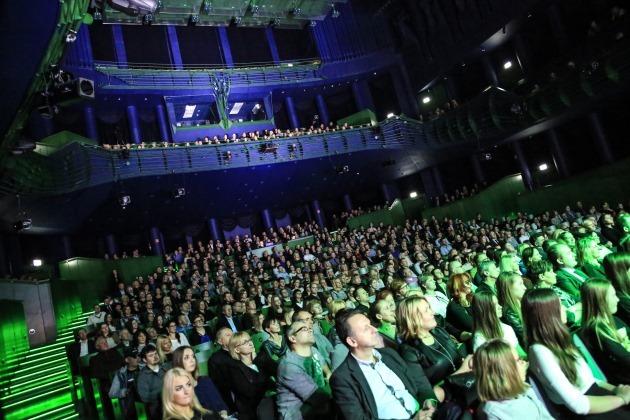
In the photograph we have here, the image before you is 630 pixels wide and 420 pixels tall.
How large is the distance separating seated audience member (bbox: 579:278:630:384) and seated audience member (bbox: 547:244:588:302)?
1281 mm

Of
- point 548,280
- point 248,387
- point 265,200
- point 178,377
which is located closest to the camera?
point 178,377

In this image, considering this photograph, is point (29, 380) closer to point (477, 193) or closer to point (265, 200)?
Answer: point (265, 200)

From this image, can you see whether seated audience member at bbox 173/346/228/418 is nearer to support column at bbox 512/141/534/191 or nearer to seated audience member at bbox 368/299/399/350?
seated audience member at bbox 368/299/399/350

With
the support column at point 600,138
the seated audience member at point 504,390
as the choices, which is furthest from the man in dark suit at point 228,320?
the support column at point 600,138

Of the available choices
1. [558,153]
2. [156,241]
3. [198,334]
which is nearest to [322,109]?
[156,241]

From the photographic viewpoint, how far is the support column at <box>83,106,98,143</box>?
54.7 feet

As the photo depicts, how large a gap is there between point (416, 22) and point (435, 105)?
385 centimetres

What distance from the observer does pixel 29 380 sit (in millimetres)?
6785

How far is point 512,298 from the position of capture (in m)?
3.36

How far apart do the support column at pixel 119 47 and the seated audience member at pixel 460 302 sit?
1767cm

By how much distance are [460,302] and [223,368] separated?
2.17 m

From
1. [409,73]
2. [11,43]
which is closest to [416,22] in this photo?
[409,73]

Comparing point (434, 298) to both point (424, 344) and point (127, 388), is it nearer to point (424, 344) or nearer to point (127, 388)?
point (424, 344)

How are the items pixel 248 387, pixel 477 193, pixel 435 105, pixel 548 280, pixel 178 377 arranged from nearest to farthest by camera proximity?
1. pixel 178 377
2. pixel 248 387
3. pixel 548 280
4. pixel 477 193
5. pixel 435 105
